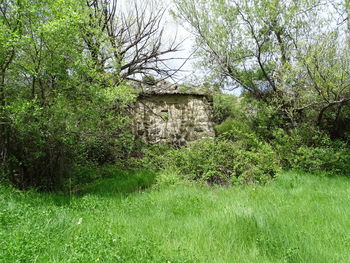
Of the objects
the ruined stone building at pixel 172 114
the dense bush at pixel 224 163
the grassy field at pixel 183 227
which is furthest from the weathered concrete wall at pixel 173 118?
the grassy field at pixel 183 227

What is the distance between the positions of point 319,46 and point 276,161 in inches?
137

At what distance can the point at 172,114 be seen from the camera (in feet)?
36.8

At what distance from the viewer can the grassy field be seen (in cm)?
261

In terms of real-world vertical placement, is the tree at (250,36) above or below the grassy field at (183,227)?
above

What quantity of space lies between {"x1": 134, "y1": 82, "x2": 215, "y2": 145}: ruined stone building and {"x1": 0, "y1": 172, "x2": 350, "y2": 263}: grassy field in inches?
227

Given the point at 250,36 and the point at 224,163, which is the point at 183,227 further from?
the point at 250,36

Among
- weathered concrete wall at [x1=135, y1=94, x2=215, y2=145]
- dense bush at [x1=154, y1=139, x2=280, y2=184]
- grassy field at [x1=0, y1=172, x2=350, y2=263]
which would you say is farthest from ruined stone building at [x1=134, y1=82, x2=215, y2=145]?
grassy field at [x1=0, y1=172, x2=350, y2=263]

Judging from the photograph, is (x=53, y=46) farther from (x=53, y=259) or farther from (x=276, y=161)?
(x=276, y=161)

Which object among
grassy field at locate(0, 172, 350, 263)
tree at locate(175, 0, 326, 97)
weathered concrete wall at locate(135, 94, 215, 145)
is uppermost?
tree at locate(175, 0, 326, 97)

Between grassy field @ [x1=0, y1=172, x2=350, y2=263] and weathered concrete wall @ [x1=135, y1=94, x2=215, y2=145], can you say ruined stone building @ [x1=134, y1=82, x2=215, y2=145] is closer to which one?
weathered concrete wall @ [x1=135, y1=94, x2=215, y2=145]

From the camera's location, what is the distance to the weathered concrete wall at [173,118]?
11000mm

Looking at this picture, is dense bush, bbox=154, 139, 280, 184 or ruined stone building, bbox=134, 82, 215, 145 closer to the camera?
dense bush, bbox=154, 139, 280, 184

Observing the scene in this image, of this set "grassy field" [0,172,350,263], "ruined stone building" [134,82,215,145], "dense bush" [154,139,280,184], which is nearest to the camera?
"grassy field" [0,172,350,263]

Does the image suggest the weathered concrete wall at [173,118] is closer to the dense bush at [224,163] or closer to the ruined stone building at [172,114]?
the ruined stone building at [172,114]
